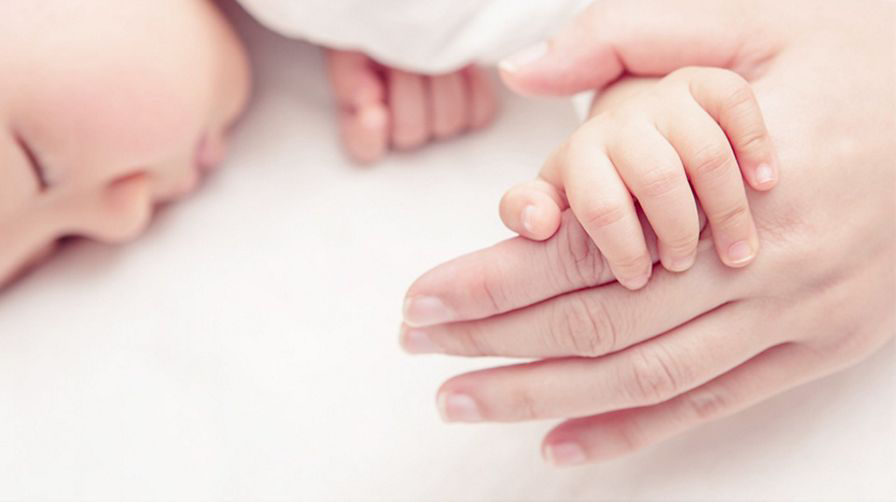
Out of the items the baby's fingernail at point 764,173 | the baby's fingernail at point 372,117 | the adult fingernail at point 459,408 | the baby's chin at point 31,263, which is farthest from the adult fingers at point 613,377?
the baby's chin at point 31,263

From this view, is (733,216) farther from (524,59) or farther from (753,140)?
(524,59)

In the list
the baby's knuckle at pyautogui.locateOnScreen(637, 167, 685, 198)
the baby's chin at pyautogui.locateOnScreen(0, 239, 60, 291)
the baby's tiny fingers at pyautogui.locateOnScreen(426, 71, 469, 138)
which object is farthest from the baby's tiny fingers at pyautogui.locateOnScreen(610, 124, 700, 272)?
the baby's chin at pyautogui.locateOnScreen(0, 239, 60, 291)

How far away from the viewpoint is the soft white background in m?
0.82

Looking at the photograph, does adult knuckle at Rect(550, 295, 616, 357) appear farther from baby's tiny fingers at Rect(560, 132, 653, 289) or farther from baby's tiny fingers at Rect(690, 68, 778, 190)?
baby's tiny fingers at Rect(690, 68, 778, 190)

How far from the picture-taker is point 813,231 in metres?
0.72

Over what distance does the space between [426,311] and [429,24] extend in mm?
332

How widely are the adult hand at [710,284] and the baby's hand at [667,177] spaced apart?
0.10ft

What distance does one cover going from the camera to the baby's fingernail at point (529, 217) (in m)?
0.69

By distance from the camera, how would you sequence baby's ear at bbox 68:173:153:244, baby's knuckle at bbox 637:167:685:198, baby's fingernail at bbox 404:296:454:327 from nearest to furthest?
baby's knuckle at bbox 637:167:685:198 < baby's fingernail at bbox 404:296:454:327 < baby's ear at bbox 68:173:153:244

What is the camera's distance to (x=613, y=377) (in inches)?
29.5

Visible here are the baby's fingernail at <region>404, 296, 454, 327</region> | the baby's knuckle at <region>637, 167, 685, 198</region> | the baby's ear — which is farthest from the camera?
the baby's ear

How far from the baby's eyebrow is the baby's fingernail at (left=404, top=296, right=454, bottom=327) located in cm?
38

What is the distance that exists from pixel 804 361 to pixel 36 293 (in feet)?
2.46

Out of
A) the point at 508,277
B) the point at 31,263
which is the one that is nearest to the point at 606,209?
the point at 508,277
